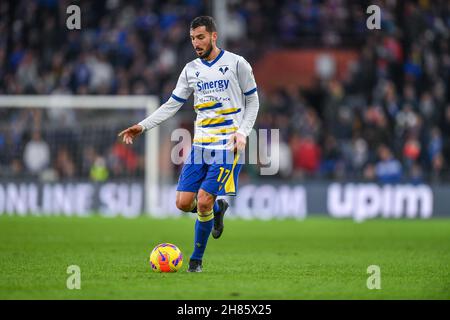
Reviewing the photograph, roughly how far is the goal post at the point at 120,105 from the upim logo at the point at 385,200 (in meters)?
4.42

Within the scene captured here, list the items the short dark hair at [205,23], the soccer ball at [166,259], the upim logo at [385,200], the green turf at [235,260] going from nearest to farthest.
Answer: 1. the green turf at [235,260]
2. the short dark hair at [205,23]
3. the soccer ball at [166,259]
4. the upim logo at [385,200]

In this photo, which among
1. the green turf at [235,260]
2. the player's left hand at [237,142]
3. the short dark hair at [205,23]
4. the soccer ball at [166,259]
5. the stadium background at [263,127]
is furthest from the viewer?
the stadium background at [263,127]

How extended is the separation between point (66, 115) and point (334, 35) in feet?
28.1

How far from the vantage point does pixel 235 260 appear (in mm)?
11719

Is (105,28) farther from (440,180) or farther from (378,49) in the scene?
(440,180)

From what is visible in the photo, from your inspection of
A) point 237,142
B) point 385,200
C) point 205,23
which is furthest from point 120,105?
point 237,142

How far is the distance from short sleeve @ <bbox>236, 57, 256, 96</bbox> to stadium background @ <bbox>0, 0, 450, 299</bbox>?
281cm

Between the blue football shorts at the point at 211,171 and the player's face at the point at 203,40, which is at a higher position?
the player's face at the point at 203,40

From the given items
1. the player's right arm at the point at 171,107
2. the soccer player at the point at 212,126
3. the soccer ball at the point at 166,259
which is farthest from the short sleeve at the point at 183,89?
the soccer ball at the point at 166,259

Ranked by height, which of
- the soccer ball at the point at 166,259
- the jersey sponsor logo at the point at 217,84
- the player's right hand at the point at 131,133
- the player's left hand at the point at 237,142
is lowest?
the soccer ball at the point at 166,259

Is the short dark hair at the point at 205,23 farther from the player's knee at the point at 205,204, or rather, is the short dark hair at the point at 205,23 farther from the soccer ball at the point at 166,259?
the soccer ball at the point at 166,259

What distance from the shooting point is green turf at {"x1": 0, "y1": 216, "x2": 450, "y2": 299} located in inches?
332

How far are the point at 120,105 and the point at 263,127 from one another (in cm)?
356

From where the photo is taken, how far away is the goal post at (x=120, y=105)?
2312cm
